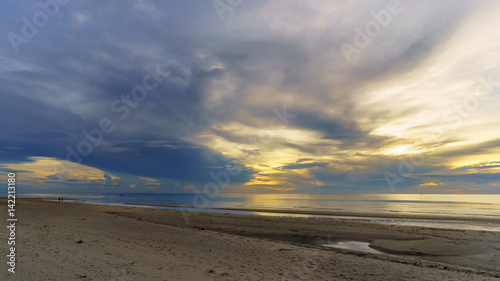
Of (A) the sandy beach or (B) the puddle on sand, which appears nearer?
(A) the sandy beach

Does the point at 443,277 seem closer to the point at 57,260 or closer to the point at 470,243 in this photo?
the point at 470,243

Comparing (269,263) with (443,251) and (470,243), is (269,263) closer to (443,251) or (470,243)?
(443,251)

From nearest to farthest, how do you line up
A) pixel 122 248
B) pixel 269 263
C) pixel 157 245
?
1. pixel 269 263
2. pixel 122 248
3. pixel 157 245

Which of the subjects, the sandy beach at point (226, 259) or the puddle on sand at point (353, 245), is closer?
the sandy beach at point (226, 259)

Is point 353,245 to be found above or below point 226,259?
below

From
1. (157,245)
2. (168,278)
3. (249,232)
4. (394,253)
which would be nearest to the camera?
(168,278)

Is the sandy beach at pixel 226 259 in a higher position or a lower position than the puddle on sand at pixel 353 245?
higher

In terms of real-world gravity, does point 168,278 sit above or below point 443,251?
above

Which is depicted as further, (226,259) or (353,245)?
(353,245)

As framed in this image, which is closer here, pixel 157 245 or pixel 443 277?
pixel 443 277

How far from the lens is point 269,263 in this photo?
14.4 metres

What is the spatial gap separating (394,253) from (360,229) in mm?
10326

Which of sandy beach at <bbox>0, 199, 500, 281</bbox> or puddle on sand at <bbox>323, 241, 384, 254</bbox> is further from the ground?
sandy beach at <bbox>0, 199, 500, 281</bbox>

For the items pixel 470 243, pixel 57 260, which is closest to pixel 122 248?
pixel 57 260
